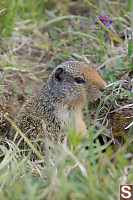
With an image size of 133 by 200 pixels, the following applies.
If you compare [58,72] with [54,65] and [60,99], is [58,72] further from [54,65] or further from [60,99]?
[54,65]

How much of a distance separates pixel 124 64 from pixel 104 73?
0.35 metres

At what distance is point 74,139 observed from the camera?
275 cm

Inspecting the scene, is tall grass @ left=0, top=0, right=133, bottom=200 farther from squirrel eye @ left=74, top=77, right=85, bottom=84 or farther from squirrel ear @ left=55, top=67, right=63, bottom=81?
squirrel ear @ left=55, top=67, right=63, bottom=81

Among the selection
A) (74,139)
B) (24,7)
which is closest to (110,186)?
(74,139)

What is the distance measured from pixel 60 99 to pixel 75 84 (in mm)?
305

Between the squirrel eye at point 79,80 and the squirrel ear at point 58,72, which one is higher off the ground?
the squirrel ear at point 58,72

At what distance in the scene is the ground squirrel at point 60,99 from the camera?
3803mm

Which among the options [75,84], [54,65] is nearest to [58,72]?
[75,84]

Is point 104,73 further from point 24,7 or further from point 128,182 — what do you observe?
point 24,7

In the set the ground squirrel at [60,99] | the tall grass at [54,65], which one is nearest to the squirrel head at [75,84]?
the ground squirrel at [60,99]

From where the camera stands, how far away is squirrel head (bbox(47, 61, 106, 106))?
3770mm

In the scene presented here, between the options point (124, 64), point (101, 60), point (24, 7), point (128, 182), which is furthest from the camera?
point (24, 7)

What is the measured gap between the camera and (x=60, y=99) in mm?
3984

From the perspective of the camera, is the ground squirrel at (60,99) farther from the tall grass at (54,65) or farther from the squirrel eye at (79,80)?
the tall grass at (54,65)
